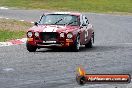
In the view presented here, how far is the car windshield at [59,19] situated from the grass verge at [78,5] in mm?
34750

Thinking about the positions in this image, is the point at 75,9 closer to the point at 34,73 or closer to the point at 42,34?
the point at 42,34

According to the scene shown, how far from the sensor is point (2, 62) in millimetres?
13359

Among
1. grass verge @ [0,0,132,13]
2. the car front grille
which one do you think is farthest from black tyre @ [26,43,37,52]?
grass verge @ [0,0,132,13]

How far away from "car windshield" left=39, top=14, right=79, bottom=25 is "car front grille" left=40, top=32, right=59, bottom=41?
42.8 inches

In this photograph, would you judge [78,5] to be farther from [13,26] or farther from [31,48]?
[31,48]

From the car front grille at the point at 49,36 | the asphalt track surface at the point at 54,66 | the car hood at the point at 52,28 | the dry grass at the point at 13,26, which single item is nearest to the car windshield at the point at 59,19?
the car hood at the point at 52,28

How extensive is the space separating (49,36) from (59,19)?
152 centimetres

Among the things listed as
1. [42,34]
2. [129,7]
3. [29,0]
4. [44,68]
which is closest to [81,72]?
[44,68]

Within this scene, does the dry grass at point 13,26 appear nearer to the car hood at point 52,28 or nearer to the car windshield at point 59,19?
the car windshield at point 59,19

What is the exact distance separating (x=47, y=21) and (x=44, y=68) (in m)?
6.03

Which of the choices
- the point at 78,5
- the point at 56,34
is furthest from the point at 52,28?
the point at 78,5

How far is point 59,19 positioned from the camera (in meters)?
17.9

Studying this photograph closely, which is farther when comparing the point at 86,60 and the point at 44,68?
the point at 86,60

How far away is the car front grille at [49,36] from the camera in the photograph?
16500 mm
